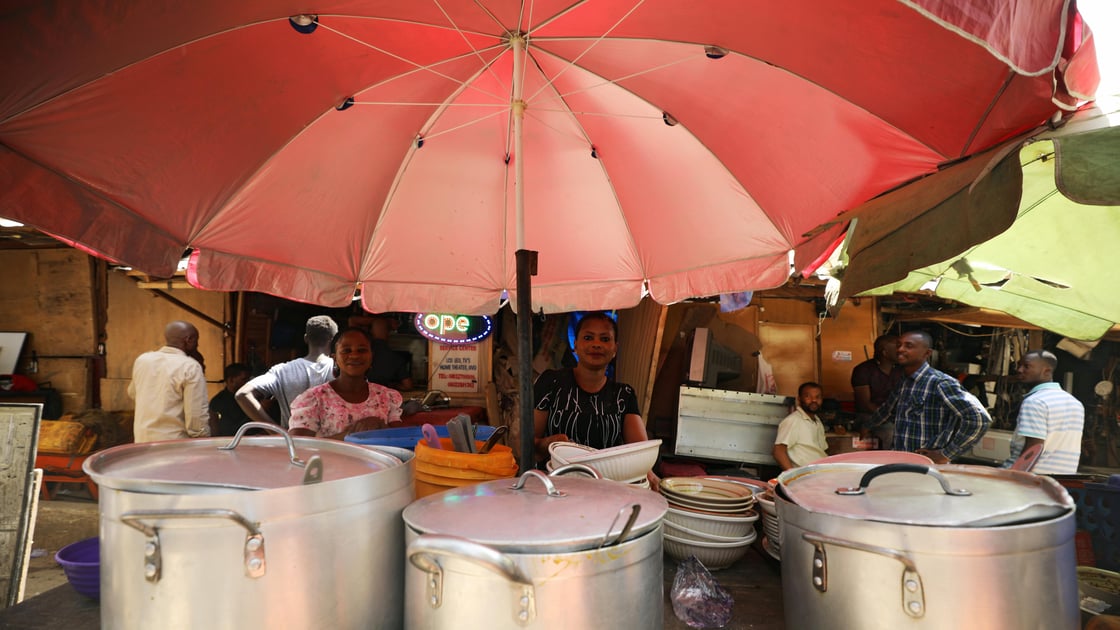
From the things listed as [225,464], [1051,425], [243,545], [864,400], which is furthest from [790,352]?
[243,545]

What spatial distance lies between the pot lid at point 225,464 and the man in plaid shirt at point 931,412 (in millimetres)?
4973

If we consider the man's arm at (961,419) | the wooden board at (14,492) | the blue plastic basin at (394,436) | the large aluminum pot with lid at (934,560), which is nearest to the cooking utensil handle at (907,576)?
the large aluminum pot with lid at (934,560)

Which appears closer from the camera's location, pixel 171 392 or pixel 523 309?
pixel 523 309

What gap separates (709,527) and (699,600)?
13.7 inches

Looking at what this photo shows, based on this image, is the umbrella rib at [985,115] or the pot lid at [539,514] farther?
the umbrella rib at [985,115]

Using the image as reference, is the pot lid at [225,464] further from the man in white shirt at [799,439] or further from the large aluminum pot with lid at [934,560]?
the man in white shirt at [799,439]

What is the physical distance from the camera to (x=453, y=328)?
7.20 metres

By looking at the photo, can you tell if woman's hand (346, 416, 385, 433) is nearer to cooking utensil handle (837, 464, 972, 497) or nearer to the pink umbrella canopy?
the pink umbrella canopy

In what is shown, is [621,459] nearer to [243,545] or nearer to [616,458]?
[616,458]

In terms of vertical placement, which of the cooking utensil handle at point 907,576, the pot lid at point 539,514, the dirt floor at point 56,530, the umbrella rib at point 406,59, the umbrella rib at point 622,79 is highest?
the umbrella rib at point 406,59

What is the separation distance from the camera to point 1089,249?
2.92 metres

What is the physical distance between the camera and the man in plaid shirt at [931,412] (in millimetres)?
4812

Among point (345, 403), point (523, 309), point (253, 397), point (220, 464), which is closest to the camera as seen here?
point (220, 464)

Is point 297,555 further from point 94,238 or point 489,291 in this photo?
point 489,291
